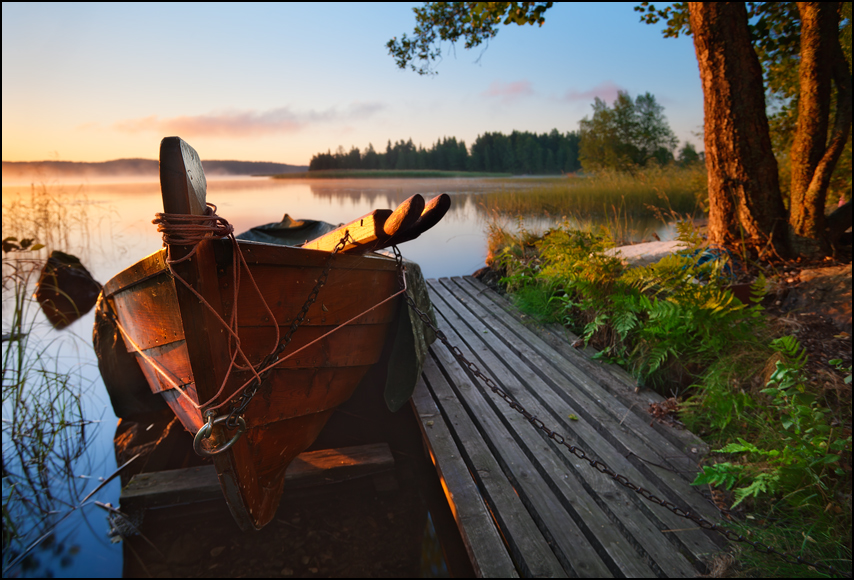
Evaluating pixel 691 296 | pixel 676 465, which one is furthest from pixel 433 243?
pixel 676 465

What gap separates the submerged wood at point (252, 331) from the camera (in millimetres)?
1809

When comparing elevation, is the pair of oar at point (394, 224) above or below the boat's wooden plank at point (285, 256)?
above

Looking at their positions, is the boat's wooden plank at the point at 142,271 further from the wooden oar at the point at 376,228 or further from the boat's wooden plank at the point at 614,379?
the boat's wooden plank at the point at 614,379

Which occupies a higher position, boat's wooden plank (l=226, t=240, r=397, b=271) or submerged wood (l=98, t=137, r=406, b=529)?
boat's wooden plank (l=226, t=240, r=397, b=271)

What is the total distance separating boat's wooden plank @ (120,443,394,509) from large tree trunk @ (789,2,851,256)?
507 cm

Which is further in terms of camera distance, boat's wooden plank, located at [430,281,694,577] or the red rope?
boat's wooden plank, located at [430,281,694,577]

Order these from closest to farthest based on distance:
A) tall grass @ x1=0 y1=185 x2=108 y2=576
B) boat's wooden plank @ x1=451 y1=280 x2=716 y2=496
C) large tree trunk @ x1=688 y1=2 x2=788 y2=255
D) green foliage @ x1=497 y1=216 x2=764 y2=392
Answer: boat's wooden plank @ x1=451 y1=280 x2=716 y2=496, tall grass @ x1=0 y1=185 x2=108 y2=576, green foliage @ x1=497 y1=216 x2=764 y2=392, large tree trunk @ x1=688 y1=2 x2=788 y2=255

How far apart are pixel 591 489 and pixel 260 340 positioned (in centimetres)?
189

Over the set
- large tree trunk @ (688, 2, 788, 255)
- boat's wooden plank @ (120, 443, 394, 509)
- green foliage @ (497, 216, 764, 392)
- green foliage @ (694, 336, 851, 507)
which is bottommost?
boat's wooden plank @ (120, 443, 394, 509)

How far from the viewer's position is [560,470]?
2525mm

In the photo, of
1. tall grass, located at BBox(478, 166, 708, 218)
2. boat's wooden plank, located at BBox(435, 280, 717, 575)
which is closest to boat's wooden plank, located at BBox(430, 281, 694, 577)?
boat's wooden plank, located at BBox(435, 280, 717, 575)

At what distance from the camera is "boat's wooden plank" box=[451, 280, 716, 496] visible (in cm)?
255

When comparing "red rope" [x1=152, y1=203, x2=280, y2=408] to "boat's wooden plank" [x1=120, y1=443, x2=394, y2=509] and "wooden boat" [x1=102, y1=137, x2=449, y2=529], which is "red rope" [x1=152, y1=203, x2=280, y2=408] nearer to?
"wooden boat" [x1=102, y1=137, x2=449, y2=529]

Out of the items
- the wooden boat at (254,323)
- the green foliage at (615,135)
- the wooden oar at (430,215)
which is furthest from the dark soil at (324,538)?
the green foliage at (615,135)
